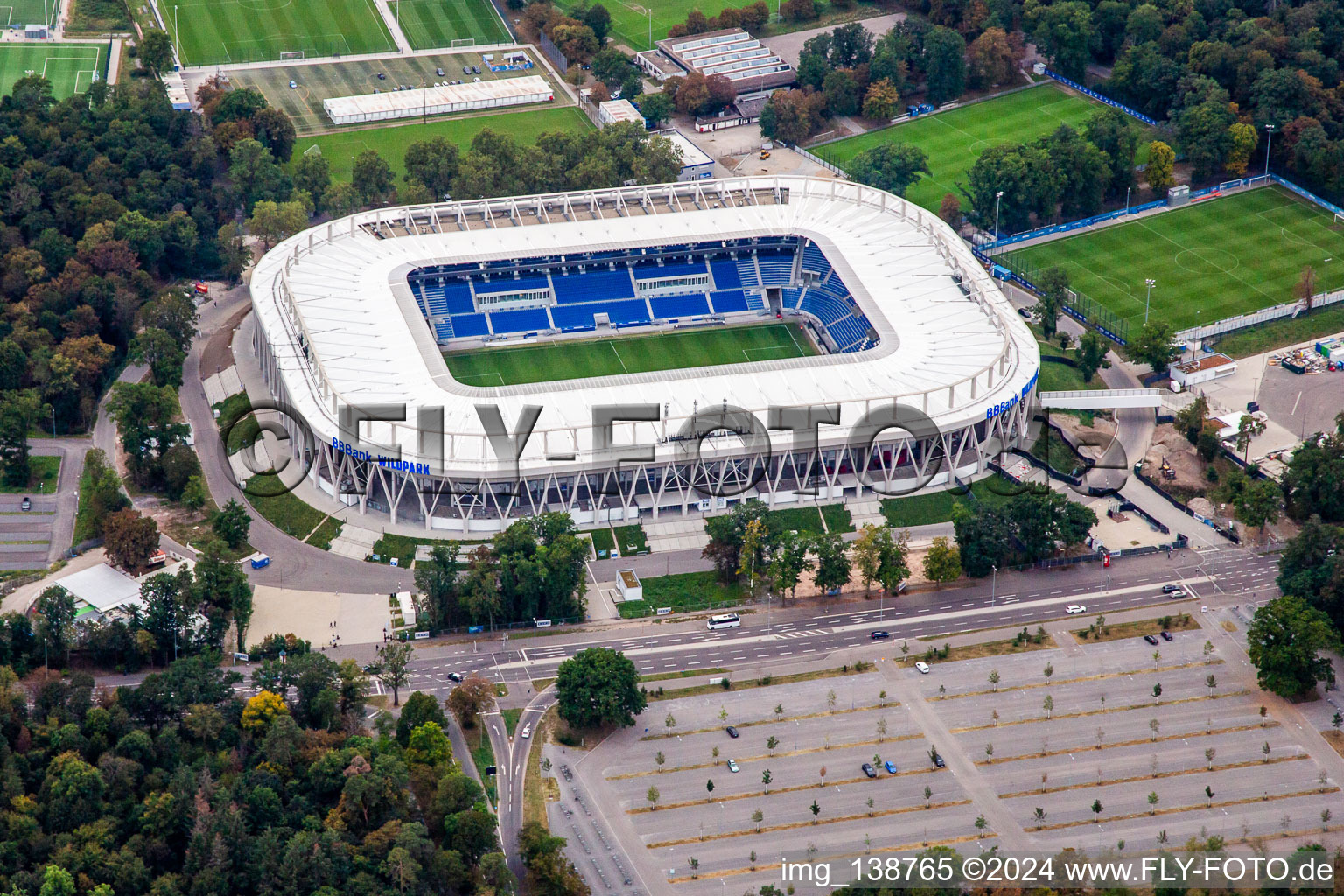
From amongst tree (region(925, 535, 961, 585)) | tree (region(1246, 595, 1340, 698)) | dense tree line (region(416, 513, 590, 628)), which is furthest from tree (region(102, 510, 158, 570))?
tree (region(1246, 595, 1340, 698))

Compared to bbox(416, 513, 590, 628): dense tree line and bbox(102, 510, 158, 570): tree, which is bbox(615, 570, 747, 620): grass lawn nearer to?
bbox(416, 513, 590, 628): dense tree line

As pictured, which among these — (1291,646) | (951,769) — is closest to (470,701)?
(951,769)

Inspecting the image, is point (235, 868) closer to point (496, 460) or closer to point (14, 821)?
point (14, 821)

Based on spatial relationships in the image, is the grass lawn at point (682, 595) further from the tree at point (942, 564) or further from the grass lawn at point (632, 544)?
the tree at point (942, 564)

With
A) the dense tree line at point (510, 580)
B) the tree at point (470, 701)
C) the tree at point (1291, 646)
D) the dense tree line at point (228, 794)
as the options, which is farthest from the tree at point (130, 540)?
the tree at point (1291, 646)

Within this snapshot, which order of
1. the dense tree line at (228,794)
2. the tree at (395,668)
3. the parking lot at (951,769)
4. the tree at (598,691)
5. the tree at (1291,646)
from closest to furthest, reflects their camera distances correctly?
the dense tree line at (228,794) < the parking lot at (951,769) < the tree at (598,691) < the tree at (395,668) < the tree at (1291,646)

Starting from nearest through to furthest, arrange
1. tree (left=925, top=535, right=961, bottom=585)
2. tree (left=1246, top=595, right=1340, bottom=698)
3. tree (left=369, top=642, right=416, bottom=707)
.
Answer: tree (left=369, top=642, right=416, bottom=707) < tree (left=1246, top=595, right=1340, bottom=698) < tree (left=925, top=535, right=961, bottom=585)
